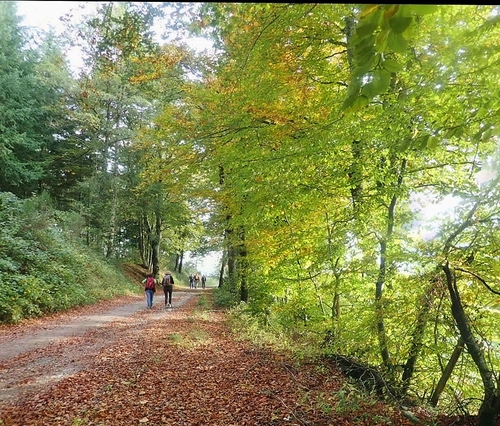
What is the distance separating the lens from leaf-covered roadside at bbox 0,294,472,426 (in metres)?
4.75

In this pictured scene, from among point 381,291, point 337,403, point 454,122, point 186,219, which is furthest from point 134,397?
point 186,219

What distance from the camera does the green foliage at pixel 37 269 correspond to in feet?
35.7

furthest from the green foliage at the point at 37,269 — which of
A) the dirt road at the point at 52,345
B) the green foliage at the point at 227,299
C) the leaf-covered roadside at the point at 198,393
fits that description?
the green foliage at the point at 227,299

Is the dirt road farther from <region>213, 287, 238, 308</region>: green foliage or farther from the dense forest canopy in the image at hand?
<region>213, 287, 238, 308</region>: green foliage

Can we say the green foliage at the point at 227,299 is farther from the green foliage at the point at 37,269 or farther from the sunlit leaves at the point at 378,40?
the sunlit leaves at the point at 378,40

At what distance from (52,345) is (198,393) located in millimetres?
4507

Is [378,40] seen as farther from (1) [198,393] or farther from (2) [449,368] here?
(1) [198,393]

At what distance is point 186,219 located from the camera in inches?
1050

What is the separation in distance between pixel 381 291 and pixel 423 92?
12.7ft

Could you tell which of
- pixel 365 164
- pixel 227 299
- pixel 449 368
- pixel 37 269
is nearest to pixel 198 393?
pixel 449 368

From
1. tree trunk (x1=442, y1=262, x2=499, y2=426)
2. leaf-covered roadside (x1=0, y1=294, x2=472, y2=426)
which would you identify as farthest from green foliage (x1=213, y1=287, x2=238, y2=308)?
tree trunk (x1=442, y1=262, x2=499, y2=426)

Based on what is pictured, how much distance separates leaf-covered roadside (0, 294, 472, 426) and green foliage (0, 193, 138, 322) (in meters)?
3.82

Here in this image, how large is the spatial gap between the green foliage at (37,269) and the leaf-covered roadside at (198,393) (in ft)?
12.5

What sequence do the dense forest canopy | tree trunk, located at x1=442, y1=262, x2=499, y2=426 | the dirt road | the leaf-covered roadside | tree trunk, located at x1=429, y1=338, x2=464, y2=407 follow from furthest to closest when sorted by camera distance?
the dirt road, tree trunk, located at x1=429, y1=338, x2=464, y2=407, the leaf-covered roadside, the dense forest canopy, tree trunk, located at x1=442, y1=262, x2=499, y2=426
